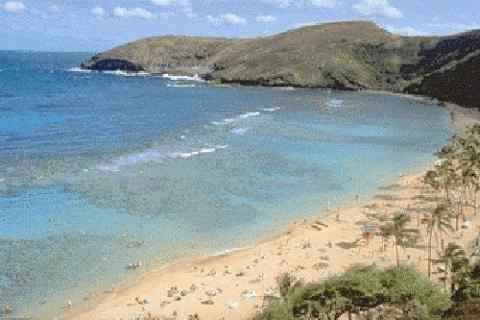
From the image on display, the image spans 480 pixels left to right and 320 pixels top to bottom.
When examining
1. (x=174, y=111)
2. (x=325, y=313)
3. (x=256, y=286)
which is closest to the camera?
(x=325, y=313)

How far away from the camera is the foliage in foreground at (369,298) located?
30.2 m

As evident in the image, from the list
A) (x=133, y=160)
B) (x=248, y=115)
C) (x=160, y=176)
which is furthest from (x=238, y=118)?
(x=160, y=176)

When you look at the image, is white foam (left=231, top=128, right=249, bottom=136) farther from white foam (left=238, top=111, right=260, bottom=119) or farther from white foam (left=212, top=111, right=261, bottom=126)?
white foam (left=238, top=111, right=260, bottom=119)

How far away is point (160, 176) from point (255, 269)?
30.1 metres

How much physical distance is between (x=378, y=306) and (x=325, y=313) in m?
3.44

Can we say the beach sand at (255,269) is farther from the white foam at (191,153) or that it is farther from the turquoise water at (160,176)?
the white foam at (191,153)

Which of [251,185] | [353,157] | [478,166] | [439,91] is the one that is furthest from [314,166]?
[439,91]

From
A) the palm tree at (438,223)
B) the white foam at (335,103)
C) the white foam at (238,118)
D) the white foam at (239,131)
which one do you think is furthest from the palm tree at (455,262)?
the white foam at (335,103)

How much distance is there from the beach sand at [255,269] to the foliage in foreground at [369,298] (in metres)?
4.63

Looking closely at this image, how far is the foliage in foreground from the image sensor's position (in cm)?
3019

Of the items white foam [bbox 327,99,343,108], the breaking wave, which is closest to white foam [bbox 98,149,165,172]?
the breaking wave

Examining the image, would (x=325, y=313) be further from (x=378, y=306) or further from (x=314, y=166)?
(x=314, y=166)

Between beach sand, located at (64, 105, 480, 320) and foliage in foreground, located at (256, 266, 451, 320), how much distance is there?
4634mm

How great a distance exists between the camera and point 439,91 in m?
184
